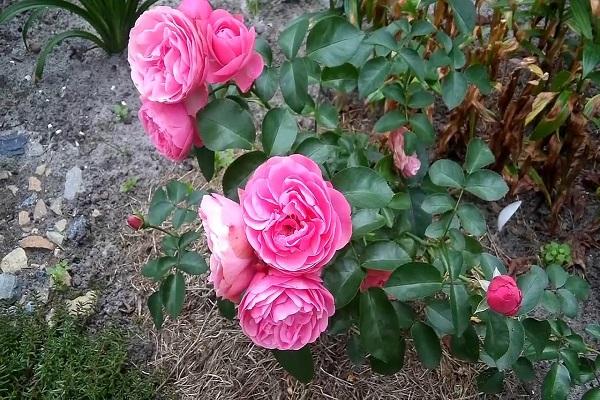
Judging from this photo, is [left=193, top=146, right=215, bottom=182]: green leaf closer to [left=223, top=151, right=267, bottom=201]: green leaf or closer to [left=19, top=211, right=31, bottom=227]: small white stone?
[left=223, top=151, right=267, bottom=201]: green leaf

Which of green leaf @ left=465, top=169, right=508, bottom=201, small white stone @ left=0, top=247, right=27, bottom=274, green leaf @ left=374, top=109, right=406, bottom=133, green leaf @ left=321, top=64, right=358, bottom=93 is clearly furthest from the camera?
small white stone @ left=0, top=247, right=27, bottom=274

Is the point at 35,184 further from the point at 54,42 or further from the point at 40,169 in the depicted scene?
the point at 54,42

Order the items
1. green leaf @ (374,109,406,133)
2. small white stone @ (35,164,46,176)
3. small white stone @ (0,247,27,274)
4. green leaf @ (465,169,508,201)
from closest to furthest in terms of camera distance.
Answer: green leaf @ (465,169,508,201)
green leaf @ (374,109,406,133)
small white stone @ (0,247,27,274)
small white stone @ (35,164,46,176)

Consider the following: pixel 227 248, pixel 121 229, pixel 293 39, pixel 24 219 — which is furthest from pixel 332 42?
pixel 24 219

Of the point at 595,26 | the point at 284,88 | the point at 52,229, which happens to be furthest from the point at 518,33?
the point at 52,229

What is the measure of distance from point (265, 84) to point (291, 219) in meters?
0.36

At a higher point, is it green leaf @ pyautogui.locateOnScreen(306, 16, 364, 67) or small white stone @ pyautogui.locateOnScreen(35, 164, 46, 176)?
green leaf @ pyautogui.locateOnScreen(306, 16, 364, 67)

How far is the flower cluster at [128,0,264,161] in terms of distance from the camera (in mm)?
1055

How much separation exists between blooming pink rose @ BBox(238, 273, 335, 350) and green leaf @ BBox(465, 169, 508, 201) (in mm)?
446

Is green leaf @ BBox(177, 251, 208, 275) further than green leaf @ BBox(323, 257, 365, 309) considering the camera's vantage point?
Yes

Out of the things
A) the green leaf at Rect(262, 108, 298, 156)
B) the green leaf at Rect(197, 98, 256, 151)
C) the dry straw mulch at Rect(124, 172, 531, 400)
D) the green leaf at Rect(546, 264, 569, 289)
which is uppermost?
the green leaf at Rect(197, 98, 256, 151)

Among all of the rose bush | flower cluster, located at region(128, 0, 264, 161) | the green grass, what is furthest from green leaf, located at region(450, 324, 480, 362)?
the green grass

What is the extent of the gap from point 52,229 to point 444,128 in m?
1.27

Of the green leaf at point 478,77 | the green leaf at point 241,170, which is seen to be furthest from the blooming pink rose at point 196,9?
the green leaf at point 478,77
